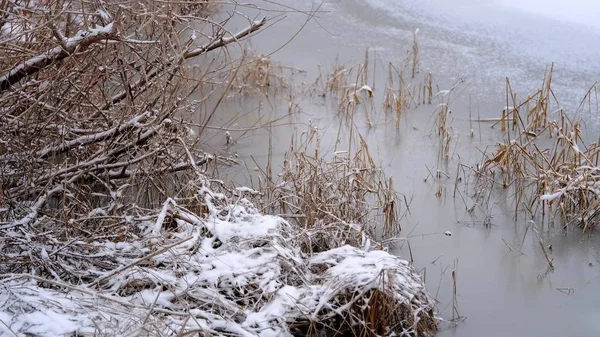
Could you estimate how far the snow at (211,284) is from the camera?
8.19 ft

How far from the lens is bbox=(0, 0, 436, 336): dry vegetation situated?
273cm

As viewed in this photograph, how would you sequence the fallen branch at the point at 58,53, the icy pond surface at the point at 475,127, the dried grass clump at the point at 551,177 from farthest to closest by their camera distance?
the dried grass clump at the point at 551,177
the icy pond surface at the point at 475,127
the fallen branch at the point at 58,53

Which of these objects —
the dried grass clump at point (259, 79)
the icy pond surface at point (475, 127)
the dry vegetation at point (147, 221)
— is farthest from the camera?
the dried grass clump at point (259, 79)

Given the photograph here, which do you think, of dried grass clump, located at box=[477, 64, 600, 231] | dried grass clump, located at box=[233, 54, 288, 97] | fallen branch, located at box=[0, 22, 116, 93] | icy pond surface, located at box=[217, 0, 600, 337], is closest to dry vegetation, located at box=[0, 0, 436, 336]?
fallen branch, located at box=[0, 22, 116, 93]

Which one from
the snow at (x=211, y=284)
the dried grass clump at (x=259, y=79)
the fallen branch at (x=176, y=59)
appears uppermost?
the fallen branch at (x=176, y=59)

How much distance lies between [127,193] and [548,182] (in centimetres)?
226

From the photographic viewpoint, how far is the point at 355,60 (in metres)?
6.52

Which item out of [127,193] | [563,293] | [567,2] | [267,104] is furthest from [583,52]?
[127,193]

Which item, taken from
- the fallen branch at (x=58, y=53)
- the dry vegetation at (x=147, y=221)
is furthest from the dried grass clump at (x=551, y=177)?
the fallen branch at (x=58, y=53)

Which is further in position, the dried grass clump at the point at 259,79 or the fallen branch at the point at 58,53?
the dried grass clump at the point at 259,79

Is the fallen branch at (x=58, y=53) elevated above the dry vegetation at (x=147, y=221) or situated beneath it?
elevated above

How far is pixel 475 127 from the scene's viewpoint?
17.0ft

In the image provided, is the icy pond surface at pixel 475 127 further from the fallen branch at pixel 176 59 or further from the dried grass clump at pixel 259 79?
the fallen branch at pixel 176 59

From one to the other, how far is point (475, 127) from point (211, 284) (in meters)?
2.93
